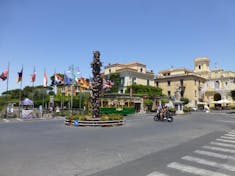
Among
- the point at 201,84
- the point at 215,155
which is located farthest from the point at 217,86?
the point at 215,155

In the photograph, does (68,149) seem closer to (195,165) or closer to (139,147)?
(139,147)

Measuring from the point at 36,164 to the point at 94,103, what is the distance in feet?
47.4

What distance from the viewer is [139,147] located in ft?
35.8

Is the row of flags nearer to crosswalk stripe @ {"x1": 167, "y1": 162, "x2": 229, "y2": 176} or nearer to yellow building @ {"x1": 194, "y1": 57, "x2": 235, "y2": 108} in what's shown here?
crosswalk stripe @ {"x1": 167, "y1": 162, "x2": 229, "y2": 176}

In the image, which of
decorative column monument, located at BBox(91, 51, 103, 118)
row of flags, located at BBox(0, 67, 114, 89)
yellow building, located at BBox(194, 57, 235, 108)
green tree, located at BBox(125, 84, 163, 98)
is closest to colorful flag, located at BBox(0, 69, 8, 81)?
row of flags, located at BBox(0, 67, 114, 89)

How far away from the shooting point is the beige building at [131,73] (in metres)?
67.2

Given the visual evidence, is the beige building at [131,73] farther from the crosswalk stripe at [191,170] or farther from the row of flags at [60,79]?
the crosswalk stripe at [191,170]

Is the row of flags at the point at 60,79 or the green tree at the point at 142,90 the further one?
the green tree at the point at 142,90

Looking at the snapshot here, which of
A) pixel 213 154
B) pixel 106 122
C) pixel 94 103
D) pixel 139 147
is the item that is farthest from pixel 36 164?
pixel 94 103

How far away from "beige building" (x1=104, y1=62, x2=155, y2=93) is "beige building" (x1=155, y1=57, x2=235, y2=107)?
9770 millimetres

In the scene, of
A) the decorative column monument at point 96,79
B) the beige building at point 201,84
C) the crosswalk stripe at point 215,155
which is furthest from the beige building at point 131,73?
the crosswalk stripe at point 215,155

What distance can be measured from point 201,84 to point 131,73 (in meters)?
27.7

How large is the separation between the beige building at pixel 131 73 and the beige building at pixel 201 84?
9770 millimetres

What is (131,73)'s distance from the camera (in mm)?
67562
